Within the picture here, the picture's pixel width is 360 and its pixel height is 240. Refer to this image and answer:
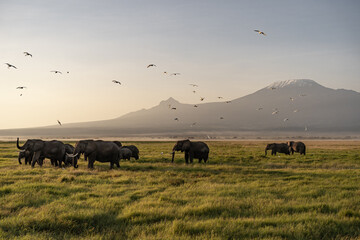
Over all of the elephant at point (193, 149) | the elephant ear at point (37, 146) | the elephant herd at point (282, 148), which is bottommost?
the elephant herd at point (282, 148)

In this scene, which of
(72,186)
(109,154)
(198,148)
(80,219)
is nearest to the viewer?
(80,219)

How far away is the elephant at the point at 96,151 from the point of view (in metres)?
21.8

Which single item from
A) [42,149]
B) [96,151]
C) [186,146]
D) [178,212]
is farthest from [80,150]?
[178,212]

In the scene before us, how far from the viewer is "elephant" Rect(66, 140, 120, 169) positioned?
21.8 m

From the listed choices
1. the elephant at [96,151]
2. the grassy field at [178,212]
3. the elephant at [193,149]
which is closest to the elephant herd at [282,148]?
the elephant at [193,149]

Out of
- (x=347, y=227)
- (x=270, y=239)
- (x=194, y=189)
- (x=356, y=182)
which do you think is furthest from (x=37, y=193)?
(x=356, y=182)

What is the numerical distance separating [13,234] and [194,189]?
7.95 meters

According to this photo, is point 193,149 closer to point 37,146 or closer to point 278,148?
point 37,146

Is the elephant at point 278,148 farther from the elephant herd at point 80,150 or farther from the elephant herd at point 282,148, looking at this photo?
the elephant herd at point 80,150

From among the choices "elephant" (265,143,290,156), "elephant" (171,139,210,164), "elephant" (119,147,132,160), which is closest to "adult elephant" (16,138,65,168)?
"elephant" (119,147,132,160)

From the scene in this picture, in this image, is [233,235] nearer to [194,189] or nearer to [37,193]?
[194,189]

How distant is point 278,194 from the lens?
43.9ft

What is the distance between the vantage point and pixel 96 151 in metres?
22.2

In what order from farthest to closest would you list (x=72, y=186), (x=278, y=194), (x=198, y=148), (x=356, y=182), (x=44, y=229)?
1. (x=198, y=148)
2. (x=356, y=182)
3. (x=72, y=186)
4. (x=278, y=194)
5. (x=44, y=229)
